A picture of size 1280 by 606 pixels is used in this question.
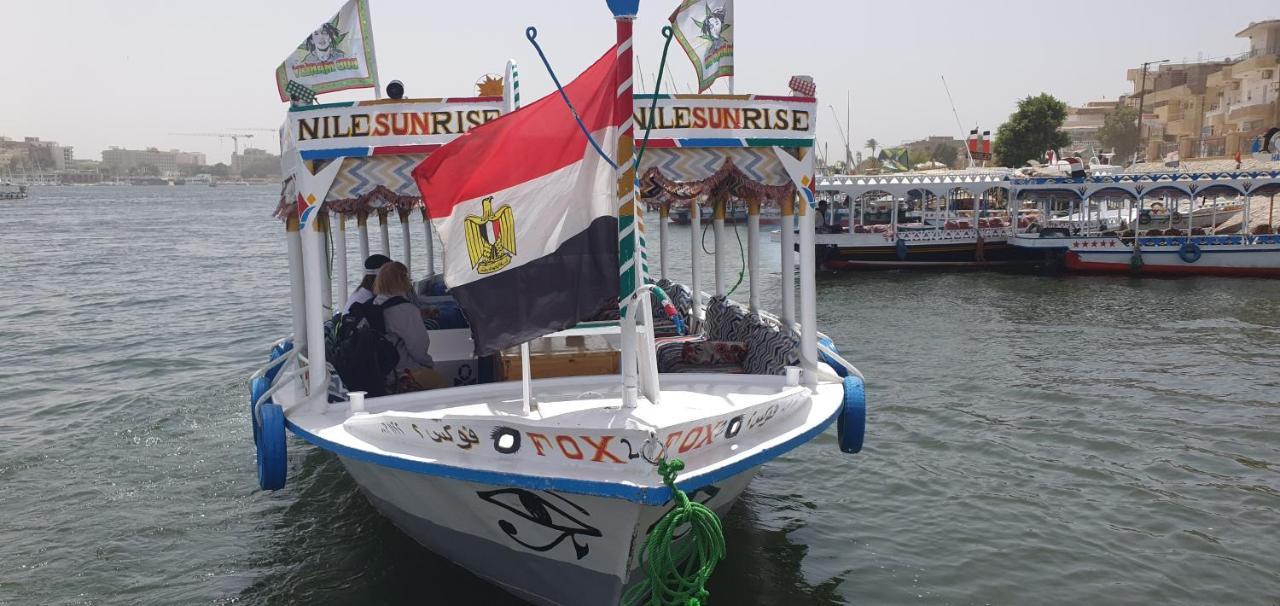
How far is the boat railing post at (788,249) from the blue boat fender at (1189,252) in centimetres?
2659

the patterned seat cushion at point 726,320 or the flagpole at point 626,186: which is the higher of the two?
the flagpole at point 626,186

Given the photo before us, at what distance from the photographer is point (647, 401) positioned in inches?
247

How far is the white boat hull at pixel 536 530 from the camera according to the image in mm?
5816

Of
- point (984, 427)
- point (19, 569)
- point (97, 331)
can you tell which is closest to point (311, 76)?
point (19, 569)

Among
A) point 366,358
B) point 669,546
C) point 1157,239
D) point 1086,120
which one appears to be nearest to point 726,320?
point 366,358

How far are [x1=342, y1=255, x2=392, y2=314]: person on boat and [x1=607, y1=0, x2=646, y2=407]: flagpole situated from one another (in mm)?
3181

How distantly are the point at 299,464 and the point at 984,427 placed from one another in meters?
8.98

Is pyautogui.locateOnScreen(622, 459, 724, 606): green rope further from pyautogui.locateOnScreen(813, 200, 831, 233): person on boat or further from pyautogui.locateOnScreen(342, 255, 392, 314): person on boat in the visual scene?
pyautogui.locateOnScreen(813, 200, 831, 233): person on boat

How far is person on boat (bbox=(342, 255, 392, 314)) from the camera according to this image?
8359 mm

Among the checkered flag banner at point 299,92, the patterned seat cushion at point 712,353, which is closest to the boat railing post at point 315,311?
the checkered flag banner at point 299,92

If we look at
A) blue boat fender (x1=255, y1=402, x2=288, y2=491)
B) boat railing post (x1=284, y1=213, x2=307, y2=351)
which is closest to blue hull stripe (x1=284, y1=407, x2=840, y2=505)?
blue boat fender (x1=255, y1=402, x2=288, y2=491)

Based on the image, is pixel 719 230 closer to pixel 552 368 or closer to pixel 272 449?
pixel 552 368

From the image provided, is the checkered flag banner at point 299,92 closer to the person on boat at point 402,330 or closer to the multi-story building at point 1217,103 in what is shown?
the person on boat at point 402,330

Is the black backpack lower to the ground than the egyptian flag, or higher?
lower
